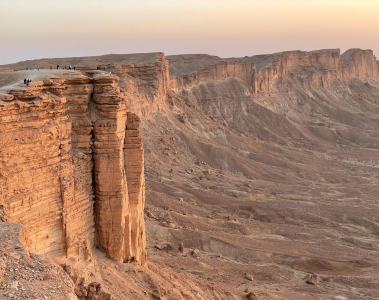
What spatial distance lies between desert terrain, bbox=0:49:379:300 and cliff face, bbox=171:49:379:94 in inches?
13.4

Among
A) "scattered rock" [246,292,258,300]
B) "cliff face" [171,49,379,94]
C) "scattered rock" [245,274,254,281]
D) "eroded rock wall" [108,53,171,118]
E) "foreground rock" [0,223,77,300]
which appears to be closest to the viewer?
"foreground rock" [0,223,77,300]

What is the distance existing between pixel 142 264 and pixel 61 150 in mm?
5551

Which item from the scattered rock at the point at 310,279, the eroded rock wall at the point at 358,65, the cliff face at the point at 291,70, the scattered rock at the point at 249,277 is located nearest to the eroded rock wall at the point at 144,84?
the cliff face at the point at 291,70

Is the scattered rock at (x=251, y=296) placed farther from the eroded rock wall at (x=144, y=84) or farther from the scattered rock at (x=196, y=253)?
the eroded rock wall at (x=144, y=84)

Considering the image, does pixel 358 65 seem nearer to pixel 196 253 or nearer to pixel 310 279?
pixel 310 279

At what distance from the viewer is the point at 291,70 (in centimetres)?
8838

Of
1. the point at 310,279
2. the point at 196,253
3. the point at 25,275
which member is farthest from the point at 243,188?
the point at 25,275

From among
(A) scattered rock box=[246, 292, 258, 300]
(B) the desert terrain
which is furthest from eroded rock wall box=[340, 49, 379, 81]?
(A) scattered rock box=[246, 292, 258, 300]

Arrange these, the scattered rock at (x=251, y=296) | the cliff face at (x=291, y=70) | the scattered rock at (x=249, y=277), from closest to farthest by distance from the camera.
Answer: the scattered rock at (x=251, y=296), the scattered rock at (x=249, y=277), the cliff face at (x=291, y=70)

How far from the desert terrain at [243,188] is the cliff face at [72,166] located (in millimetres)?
667

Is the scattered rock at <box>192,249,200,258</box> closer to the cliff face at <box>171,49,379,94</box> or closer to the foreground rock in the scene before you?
the foreground rock

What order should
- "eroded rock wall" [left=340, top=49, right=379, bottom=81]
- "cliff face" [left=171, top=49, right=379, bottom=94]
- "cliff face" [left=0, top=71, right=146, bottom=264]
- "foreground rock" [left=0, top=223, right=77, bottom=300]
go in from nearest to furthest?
"foreground rock" [left=0, top=223, right=77, bottom=300]
"cliff face" [left=0, top=71, right=146, bottom=264]
"cliff face" [left=171, top=49, right=379, bottom=94]
"eroded rock wall" [left=340, top=49, right=379, bottom=81]

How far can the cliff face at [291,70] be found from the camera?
67.7 m

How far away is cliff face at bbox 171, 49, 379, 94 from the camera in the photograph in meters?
67.7
